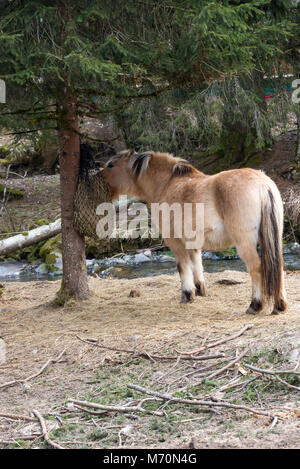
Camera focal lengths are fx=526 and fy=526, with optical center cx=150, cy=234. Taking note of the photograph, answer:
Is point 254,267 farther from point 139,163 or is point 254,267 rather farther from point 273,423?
point 273,423

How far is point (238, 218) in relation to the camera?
18.4 ft

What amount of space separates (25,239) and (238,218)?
186 inches

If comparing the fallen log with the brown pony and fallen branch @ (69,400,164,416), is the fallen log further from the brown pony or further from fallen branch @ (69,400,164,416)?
fallen branch @ (69,400,164,416)

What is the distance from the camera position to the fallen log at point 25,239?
912 cm

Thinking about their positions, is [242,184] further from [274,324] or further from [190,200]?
[274,324]

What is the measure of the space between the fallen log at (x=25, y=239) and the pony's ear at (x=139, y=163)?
2.72m

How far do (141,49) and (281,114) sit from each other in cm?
1048

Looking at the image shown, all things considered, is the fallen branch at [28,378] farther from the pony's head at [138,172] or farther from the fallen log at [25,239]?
the fallen log at [25,239]

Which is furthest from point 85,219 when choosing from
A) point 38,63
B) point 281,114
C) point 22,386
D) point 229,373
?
point 281,114

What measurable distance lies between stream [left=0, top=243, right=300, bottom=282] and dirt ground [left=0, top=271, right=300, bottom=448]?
4320 millimetres

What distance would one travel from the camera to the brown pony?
18.2ft

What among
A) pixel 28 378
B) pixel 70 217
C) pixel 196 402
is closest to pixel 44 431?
pixel 196 402

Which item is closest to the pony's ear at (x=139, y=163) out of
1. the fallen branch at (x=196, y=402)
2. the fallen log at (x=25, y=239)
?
the fallen log at (x=25, y=239)

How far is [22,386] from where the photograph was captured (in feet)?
14.5
